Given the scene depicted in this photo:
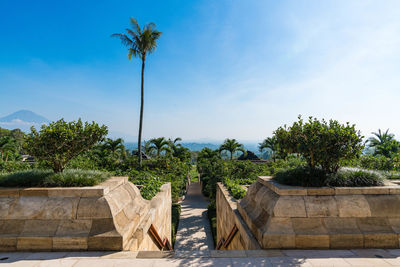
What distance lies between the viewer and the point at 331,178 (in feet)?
15.4

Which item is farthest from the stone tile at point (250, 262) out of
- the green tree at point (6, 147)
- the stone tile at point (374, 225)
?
the green tree at point (6, 147)

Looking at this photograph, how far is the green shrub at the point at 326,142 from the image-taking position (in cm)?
482

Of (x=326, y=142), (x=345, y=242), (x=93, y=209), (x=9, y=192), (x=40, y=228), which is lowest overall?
(x=345, y=242)

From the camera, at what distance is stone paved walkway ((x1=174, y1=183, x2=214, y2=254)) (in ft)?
31.7

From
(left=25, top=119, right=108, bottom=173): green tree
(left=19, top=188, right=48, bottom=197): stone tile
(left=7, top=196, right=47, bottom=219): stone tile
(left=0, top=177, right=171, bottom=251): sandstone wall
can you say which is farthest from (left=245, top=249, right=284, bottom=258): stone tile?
(left=25, top=119, right=108, bottom=173): green tree

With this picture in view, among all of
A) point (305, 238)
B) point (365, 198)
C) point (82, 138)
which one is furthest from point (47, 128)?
point (365, 198)

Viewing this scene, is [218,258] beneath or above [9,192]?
beneath

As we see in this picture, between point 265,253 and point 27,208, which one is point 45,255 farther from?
point 265,253

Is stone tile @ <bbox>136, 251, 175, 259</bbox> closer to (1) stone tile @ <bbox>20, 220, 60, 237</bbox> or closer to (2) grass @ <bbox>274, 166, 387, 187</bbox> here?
(1) stone tile @ <bbox>20, 220, 60, 237</bbox>

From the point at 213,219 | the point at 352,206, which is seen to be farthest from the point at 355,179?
the point at 213,219

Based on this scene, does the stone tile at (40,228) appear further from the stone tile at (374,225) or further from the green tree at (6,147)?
the green tree at (6,147)

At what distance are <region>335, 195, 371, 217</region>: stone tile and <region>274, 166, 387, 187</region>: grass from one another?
1.21ft

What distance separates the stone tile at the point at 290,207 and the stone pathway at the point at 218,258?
676 millimetres

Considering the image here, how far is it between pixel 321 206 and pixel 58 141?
6.45 metres
